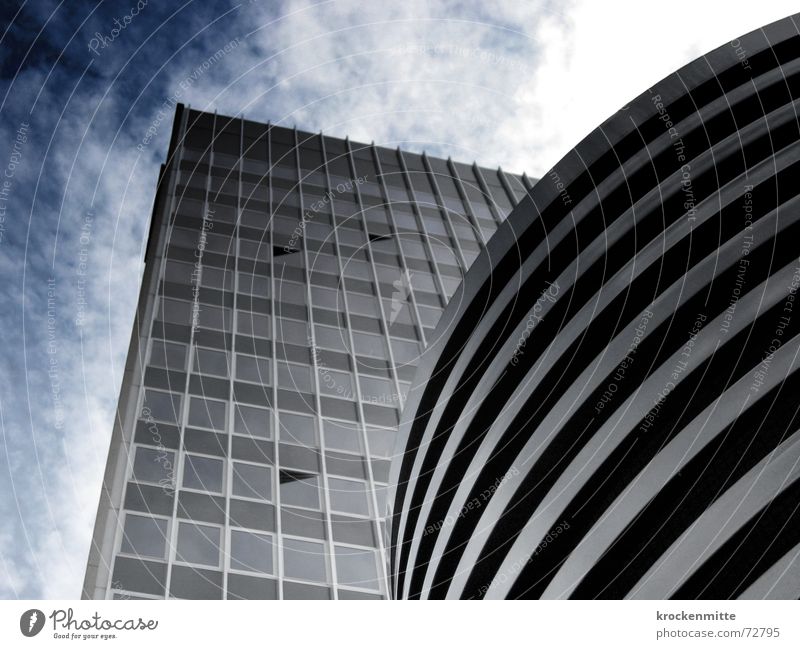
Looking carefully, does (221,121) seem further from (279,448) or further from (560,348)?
(560,348)

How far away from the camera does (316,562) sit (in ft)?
131

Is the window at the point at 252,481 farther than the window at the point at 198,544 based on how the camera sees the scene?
Yes

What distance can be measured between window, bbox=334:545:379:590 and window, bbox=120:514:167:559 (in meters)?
8.19

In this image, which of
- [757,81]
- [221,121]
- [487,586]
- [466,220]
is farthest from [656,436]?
[221,121]

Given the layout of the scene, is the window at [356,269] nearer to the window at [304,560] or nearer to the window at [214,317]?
the window at [214,317]

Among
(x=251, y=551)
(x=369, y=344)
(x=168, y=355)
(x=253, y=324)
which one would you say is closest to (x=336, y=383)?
(x=369, y=344)

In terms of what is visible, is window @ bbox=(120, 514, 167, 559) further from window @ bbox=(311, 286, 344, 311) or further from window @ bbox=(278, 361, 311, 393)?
window @ bbox=(311, 286, 344, 311)

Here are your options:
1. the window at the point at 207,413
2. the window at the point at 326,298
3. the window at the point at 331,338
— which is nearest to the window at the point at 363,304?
the window at the point at 326,298

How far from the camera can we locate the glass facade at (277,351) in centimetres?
3878

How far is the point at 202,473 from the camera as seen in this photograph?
4203 cm

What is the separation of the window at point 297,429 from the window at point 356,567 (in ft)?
24.4

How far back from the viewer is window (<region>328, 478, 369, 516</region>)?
43.1m

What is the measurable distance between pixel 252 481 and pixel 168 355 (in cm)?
996

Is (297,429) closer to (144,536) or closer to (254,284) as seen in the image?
(144,536)
